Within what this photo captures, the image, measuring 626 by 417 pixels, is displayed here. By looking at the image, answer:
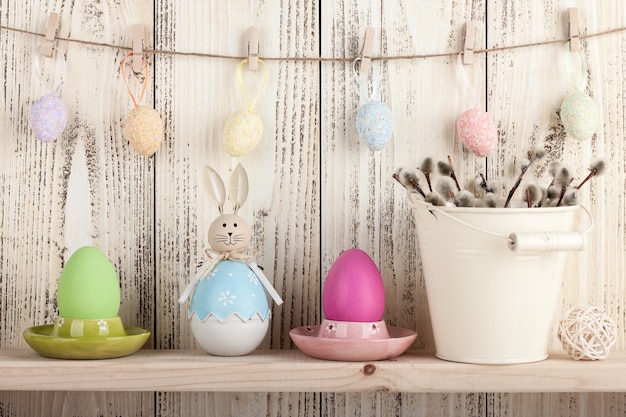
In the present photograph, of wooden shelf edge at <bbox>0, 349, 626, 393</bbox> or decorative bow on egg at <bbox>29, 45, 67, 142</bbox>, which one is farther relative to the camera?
decorative bow on egg at <bbox>29, 45, 67, 142</bbox>

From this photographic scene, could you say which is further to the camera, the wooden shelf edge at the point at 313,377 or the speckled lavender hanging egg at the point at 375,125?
the speckled lavender hanging egg at the point at 375,125

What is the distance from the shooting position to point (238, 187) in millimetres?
1106

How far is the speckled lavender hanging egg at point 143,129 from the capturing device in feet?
3.62

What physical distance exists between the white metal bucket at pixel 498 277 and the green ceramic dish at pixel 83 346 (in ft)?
1.31

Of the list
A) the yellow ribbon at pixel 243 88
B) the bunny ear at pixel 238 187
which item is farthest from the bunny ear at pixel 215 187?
the yellow ribbon at pixel 243 88

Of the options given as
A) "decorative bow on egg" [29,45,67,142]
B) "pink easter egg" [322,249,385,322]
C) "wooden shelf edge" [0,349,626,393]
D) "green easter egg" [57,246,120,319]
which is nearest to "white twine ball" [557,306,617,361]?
"wooden shelf edge" [0,349,626,393]

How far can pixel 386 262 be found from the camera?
1165mm

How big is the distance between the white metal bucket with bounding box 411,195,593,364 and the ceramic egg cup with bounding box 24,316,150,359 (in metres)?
0.40

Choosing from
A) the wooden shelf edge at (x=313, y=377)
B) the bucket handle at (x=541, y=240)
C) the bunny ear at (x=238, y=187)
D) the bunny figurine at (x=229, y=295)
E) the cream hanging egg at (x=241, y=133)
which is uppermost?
the cream hanging egg at (x=241, y=133)

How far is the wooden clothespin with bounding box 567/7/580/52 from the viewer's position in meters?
1.14

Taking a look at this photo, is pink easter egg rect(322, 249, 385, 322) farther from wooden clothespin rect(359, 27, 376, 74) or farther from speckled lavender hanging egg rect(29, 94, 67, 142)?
speckled lavender hanging egg rect(29, 94, 67, 142)

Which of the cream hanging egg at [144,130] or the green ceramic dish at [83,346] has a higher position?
the cream hanging egg at [144,130]

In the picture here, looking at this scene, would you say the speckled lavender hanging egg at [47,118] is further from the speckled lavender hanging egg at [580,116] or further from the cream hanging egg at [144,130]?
the speckled lavender hanging egg at [580,116]

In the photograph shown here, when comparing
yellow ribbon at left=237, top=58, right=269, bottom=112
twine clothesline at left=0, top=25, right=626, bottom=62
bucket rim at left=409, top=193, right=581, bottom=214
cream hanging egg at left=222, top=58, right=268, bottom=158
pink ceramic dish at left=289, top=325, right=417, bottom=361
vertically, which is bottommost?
pink ceramic dish at left=289, top=325, right=417, bottom=361
